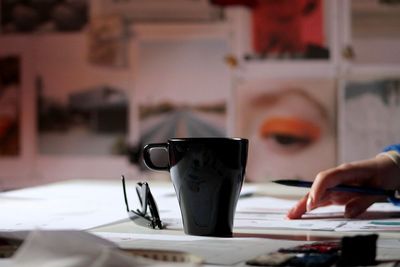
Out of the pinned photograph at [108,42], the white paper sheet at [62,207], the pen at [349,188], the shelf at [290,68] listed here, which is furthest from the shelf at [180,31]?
the pen at [349,188]

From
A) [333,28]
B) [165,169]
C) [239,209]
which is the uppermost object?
[333,28]

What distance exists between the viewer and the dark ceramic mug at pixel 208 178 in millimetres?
909

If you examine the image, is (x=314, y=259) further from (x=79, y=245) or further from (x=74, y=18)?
(x=74, y=18)

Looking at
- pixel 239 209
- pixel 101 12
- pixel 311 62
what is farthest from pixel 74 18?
pixel 239 209

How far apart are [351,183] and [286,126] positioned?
1960 millimetres

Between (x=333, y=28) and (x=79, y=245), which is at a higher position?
(x=333, y=28)

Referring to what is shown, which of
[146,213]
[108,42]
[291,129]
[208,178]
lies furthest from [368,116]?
[208,178]

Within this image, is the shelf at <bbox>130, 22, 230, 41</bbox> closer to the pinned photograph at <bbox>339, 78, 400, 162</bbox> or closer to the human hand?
the pinned photograph at <bbox>339, 78, 400, 162</bbox>

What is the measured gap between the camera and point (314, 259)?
2.44ft

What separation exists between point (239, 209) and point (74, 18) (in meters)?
2.30

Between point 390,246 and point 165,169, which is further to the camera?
point 165,169

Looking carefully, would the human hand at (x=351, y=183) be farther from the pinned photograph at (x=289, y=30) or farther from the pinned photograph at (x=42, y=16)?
the pinned photograph at (x=42, y=16)

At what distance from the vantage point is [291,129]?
317 centimetres

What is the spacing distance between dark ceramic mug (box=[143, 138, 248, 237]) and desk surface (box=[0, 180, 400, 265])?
0.08 ft
